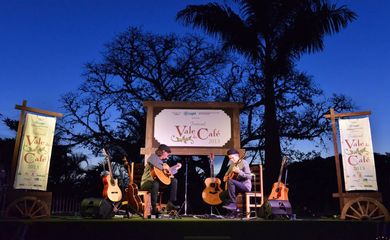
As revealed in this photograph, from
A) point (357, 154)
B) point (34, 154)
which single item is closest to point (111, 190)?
point (34, 154)

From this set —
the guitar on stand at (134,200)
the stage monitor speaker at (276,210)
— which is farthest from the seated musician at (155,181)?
the stage monitor speaker at (276,210)

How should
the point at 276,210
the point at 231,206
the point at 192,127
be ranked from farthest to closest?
the point at 192,127, the point at 231,206, the point at 276,210

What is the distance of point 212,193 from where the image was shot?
312 inches

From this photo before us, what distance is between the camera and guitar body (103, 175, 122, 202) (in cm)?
713

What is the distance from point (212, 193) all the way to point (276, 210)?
2.22m

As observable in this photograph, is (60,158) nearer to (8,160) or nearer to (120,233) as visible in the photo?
(8,160)

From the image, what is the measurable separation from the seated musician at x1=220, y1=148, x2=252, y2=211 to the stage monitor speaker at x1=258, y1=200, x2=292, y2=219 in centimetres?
91

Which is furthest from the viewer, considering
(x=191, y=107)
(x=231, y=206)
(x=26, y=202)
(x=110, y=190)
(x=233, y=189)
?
(x=191, y=107)

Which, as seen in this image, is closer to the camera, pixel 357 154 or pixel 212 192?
pixel 357 154

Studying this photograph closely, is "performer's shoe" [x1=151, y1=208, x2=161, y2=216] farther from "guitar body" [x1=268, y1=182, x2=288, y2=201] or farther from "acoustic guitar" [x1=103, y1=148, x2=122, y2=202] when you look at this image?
"guitar body" [x1=268, y1=182, x2=288, y2=201]

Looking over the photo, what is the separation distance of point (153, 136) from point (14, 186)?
3147 mm

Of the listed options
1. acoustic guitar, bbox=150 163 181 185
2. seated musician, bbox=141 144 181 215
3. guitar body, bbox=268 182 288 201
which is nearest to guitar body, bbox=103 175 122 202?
seated musician, bbox=141 144 181 215

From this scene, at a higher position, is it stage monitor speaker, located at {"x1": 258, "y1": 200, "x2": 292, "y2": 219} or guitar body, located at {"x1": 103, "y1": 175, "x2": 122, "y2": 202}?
guitar body, located at {"x1": 103, "y1": 175, "x2": 122, "y2": 202}

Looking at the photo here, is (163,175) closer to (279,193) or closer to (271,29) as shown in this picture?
(279,193)
